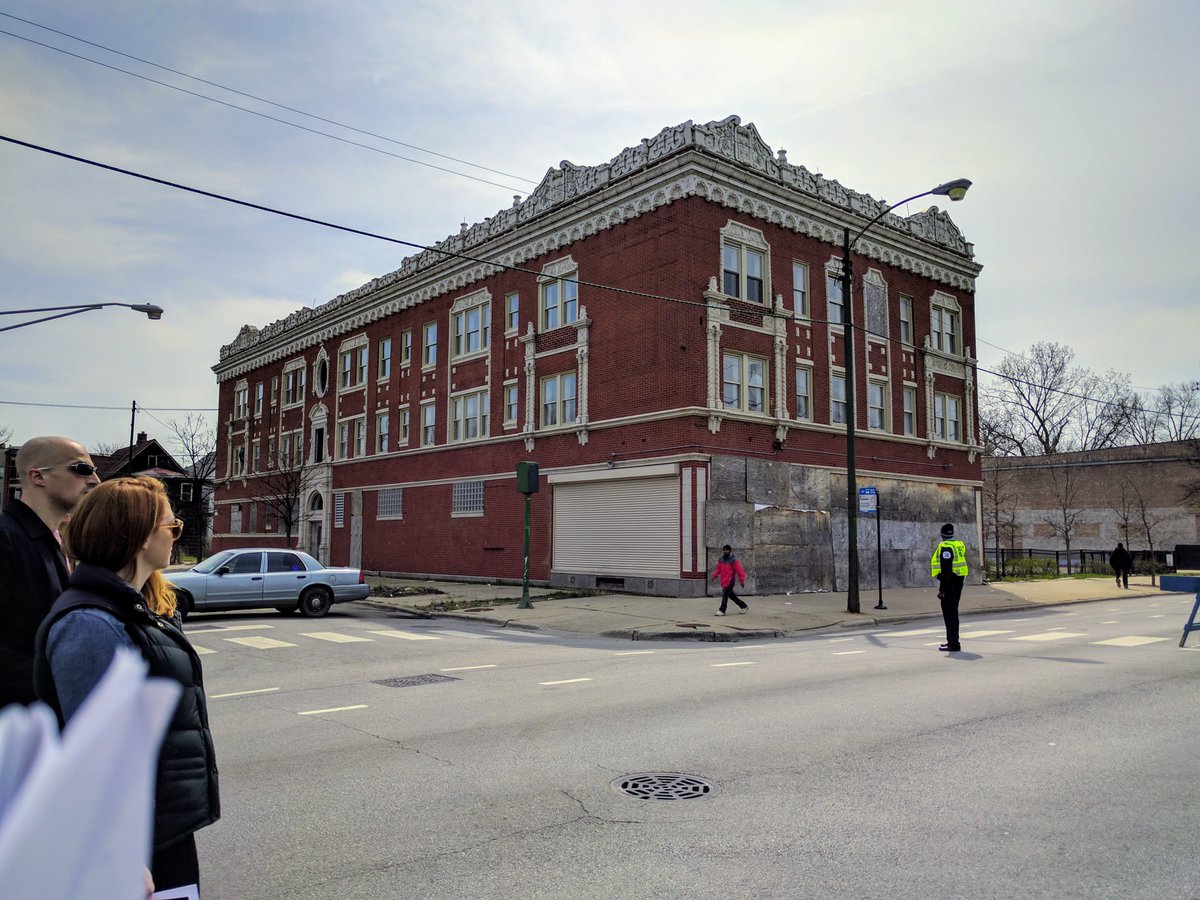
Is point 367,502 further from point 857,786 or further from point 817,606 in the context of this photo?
point 857,786

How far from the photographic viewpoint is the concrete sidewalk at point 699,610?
17.8 m

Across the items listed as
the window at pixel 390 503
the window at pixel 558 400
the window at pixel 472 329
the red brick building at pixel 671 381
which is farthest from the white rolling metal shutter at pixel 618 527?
the window at pixel 390 503

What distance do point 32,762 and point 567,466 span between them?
27606 mm

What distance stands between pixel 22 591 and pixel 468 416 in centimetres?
3094

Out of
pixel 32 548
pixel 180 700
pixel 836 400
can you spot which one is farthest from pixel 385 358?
pixel 180 700

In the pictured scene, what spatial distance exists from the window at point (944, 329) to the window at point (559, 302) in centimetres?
1366

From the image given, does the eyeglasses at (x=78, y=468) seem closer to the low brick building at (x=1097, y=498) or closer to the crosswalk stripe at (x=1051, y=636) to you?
the crosswalk stripe at (x=1051, y=636)

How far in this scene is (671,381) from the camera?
25219 millimetres

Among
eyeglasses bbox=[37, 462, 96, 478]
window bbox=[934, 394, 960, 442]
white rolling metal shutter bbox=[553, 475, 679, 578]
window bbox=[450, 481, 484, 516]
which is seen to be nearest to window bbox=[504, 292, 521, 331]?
window bbox=[450, 481, 484, 516]

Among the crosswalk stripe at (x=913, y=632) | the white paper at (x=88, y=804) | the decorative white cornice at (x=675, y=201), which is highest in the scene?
the decorative white cornice at (x=675, y=201)

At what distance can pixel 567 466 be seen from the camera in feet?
93.9

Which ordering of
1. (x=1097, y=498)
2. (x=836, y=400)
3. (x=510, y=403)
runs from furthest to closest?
(x=1097, y=498) < (x=510, y=403) < (x=836, y=400)

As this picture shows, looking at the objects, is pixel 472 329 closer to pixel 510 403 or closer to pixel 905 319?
pixel 510 403

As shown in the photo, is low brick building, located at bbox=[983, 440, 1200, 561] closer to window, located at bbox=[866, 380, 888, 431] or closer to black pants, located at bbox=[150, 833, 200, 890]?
window, located at bbox=[866, 380, 888, 431]
